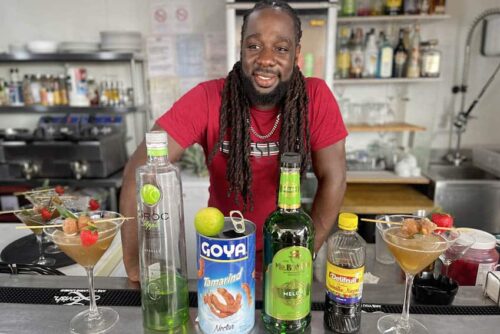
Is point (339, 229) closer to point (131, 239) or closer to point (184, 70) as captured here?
point (131, 239)

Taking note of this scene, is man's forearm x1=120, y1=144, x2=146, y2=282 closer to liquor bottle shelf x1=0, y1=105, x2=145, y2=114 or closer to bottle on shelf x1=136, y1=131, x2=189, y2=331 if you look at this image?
bottle on shelf x1=136, y1=131, x2=189, y2=331

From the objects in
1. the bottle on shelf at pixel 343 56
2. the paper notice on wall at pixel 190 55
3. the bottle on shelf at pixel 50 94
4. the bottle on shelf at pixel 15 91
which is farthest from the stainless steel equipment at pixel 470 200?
the bottle on shelf at pixel 15 91

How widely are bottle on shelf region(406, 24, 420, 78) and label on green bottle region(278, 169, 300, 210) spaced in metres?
2.51

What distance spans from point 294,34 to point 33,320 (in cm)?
100

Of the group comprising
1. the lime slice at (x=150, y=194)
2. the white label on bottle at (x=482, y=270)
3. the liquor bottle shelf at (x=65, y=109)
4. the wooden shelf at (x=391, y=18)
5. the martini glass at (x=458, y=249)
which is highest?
the wooden shelf at (x=391, y=18)

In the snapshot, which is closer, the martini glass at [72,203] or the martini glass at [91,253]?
the martini glass at [91,253]

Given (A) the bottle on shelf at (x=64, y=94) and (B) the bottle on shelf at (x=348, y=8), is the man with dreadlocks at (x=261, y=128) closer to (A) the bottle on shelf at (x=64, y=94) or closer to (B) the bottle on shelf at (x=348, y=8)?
(B) the bottle on shelf at (x=348, y=8)

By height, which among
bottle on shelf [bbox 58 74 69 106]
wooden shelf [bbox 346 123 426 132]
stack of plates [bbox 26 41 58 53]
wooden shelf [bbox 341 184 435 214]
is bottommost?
wooden shelf [bbox 341 184 435 214]

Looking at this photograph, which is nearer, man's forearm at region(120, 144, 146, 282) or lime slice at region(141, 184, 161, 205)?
lime slice at region(141, 184, 161, 205)

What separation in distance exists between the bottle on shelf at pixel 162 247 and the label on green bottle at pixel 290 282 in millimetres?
168

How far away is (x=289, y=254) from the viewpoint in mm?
596

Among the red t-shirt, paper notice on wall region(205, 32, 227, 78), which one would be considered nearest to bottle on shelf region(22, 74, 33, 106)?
paper notice on wall region(205, 32, 227, 78)

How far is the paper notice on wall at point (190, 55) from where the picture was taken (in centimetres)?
312

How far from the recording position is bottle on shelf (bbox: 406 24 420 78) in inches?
107
